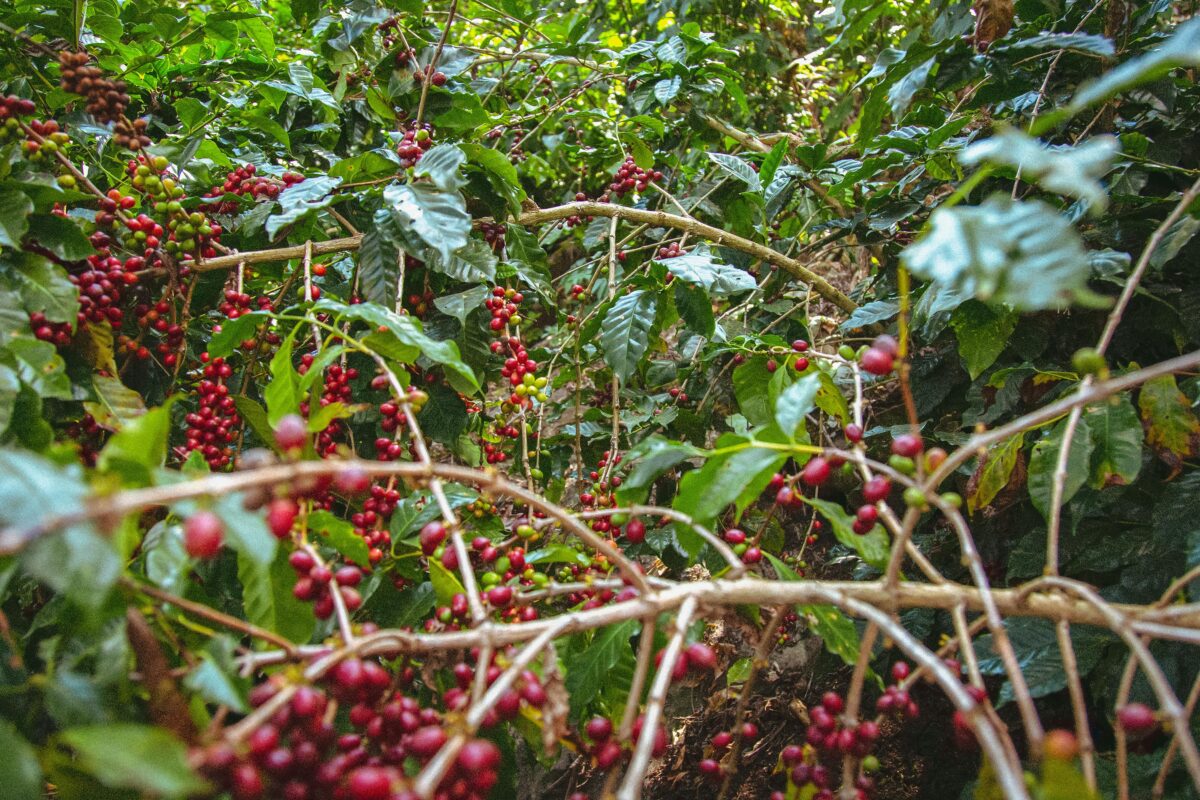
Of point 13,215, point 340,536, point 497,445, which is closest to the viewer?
point 340,536

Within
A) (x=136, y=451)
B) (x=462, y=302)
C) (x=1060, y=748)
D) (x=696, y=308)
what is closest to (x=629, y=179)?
(x=696, y=308)

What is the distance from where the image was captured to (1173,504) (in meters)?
1.26

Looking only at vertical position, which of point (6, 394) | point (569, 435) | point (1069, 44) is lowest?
point (569, 435)

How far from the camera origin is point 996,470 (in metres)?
1.35

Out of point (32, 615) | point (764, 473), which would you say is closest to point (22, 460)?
point (764, 473)

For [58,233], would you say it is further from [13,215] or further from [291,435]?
[291,435]

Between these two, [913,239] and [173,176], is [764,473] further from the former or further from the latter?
[173,176]

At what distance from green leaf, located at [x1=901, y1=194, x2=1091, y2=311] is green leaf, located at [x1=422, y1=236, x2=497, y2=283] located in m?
0.98

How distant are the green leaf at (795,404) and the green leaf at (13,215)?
120 centimetres

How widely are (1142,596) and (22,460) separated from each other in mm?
1618

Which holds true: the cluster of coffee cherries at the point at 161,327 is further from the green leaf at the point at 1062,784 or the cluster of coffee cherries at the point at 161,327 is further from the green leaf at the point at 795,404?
the green leaf at the point at 1062,784

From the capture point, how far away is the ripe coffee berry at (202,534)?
572mm

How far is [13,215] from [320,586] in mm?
864

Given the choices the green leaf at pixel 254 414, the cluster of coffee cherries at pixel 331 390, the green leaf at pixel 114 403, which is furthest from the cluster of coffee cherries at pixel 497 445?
the green leaf at pixel 114 403
